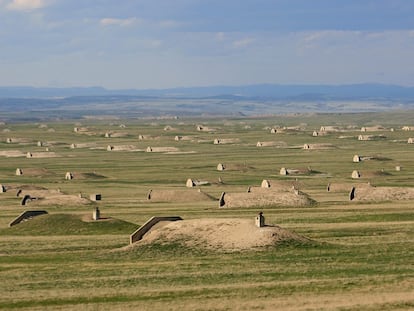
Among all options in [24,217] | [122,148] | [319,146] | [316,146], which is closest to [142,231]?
[24,217]

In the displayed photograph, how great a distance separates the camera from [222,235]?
54.4 m

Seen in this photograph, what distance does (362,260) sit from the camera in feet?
161

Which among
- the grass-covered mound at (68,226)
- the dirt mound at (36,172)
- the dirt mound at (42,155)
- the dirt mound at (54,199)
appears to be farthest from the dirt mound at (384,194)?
the dirt mound at (42,155)

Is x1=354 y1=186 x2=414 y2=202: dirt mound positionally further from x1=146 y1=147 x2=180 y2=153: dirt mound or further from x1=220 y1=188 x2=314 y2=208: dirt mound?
x1=146 y1=147 x2=180 y2=153: dirt mound

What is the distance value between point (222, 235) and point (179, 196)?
28.3 metres

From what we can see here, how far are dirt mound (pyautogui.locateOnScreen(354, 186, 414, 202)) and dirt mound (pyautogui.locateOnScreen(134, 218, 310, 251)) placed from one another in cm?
2583

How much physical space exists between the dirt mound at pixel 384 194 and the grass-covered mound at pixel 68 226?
77.6 feet

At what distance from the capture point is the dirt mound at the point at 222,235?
53312mm

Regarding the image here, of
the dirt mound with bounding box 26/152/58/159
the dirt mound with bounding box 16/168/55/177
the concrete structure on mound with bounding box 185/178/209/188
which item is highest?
the concrete structure on mound with bounding box 185/178/209/188

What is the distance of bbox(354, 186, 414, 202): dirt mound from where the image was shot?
79.2m

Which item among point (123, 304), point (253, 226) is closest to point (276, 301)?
point (123, 304)

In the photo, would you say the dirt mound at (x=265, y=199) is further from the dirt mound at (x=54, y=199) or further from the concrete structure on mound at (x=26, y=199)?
the concrete structure on mound at (x=26, y=199)

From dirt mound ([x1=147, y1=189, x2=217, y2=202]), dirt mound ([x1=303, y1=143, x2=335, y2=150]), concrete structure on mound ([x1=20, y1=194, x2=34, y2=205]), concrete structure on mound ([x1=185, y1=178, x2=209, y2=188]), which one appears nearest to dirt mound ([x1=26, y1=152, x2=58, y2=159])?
dirt mound ([x1=303, y1=143, x2=335, y2=150])

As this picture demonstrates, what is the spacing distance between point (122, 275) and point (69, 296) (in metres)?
5.66
